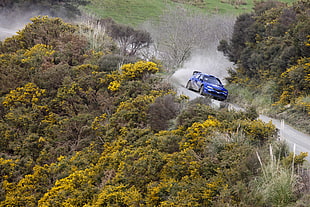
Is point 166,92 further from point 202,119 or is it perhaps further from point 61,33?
point 61,33

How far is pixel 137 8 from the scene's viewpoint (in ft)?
191

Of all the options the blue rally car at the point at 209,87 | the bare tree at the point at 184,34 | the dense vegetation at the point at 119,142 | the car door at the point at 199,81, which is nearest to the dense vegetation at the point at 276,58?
the blue rally car at the point at 209,87

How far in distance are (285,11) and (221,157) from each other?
1575cm

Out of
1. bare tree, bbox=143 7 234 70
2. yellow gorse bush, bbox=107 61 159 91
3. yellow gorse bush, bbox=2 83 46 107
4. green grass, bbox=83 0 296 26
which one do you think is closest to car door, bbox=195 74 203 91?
yellow gorse bush, bbox=107 61 159 91

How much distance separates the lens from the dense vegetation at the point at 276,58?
16594 mm

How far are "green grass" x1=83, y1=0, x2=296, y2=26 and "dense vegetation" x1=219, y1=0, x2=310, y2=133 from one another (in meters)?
27.0

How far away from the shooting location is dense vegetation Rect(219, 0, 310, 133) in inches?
653

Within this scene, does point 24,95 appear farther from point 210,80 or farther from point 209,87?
point 210,80

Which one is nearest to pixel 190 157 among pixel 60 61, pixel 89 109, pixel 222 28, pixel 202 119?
pixel 202 119

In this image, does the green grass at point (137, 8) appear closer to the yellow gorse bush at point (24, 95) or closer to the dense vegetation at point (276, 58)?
the dense vegetation at point (276, 58)

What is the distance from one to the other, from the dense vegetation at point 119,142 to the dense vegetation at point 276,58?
6324mm

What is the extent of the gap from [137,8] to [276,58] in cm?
4237

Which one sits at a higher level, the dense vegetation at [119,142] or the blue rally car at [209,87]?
the dense vegetation at [119,142]

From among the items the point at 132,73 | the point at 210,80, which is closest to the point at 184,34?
the point at 210,80
